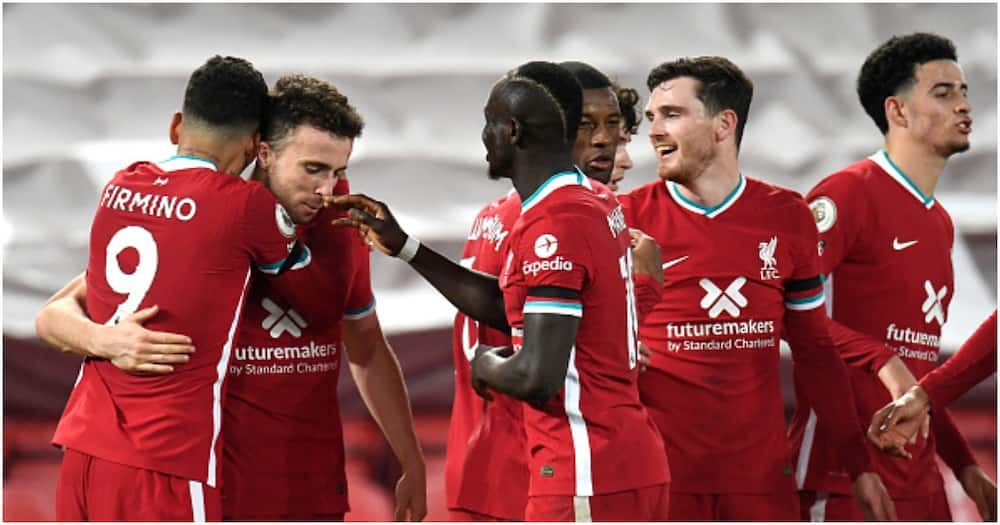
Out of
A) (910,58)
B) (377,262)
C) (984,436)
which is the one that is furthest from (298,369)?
(984,436)

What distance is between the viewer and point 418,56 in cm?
654

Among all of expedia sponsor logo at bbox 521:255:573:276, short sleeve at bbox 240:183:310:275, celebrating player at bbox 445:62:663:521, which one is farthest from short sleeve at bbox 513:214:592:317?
short sleeve at bbox 240:183:310:275

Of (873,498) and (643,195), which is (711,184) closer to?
(643,195)

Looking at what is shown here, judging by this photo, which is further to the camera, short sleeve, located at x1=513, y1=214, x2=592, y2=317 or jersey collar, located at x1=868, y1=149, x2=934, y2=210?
jersey collar, located at x1=868, y1=149, x2=934, y2=210

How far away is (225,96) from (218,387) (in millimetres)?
696

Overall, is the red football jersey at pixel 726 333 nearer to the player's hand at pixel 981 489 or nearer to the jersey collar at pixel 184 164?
the player's hand at pixel 981 489

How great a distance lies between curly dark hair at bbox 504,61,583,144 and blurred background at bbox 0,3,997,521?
328cm

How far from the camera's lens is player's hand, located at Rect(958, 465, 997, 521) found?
3.67 metres

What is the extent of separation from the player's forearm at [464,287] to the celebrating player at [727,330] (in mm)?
682

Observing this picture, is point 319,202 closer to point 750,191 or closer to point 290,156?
point 290,156

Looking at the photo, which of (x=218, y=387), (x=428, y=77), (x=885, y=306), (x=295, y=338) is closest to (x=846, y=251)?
(x=885, y=306)

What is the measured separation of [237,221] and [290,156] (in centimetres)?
33

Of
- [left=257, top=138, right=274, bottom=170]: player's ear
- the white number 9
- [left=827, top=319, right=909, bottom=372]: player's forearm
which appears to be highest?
[left=257, top=138, right=274, bottom=170]: player's ear

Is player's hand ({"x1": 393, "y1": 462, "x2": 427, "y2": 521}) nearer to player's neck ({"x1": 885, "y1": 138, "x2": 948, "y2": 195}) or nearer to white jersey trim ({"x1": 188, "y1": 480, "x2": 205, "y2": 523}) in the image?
white jersey trim ({"x1": 188, "y1": 480, "x2": 205, "y2": 523})
